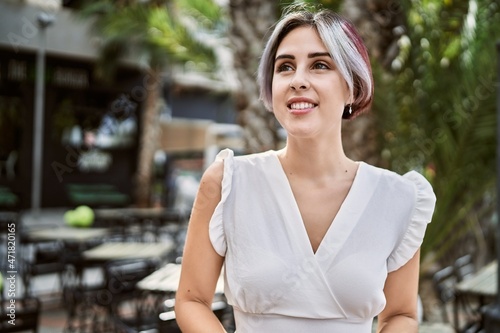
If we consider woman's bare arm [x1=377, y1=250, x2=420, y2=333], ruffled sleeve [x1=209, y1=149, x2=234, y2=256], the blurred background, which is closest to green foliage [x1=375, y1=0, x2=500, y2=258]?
the blurred background

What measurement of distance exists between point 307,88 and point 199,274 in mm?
439

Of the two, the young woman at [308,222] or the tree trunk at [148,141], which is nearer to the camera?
the young woman at [308,222]

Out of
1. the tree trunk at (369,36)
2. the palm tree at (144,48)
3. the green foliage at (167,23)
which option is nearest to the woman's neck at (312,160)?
the tree trunk at (369,36)

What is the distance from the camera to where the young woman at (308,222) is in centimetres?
129

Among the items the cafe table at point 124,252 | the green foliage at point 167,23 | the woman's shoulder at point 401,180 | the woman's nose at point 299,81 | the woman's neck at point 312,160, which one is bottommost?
the cafe table at point 124,252

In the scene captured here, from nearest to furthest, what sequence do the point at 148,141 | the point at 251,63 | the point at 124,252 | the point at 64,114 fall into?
the point at 251,63 → the point at 124,252 → the point at 148,141 → the point at 64,114

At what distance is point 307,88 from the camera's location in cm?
131

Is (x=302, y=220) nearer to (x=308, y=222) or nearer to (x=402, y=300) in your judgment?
(x=308, y=222)

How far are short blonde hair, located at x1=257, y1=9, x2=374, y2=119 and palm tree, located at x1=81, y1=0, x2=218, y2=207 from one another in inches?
292

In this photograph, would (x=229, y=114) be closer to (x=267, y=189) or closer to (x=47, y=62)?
(x=47, y=62)

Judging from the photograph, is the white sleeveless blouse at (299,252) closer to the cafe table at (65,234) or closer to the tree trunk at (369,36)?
the tree trunk at (369,36)

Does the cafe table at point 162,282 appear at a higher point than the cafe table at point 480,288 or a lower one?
higher

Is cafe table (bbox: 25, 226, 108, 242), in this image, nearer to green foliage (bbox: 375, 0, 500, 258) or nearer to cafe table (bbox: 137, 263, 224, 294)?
cafe table (bbox: 137, 263, 224, 294)

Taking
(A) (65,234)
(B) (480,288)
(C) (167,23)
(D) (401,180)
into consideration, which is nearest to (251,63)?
(B) (480,288)
